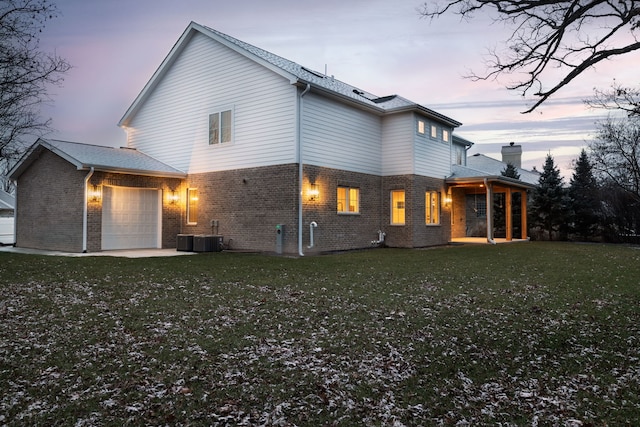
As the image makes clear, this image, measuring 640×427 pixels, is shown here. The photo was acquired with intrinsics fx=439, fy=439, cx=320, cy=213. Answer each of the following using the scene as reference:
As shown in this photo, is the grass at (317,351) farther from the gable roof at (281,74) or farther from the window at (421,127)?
the window at (421,127)

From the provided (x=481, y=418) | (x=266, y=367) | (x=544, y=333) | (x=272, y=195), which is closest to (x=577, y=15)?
(x=544, y=333)

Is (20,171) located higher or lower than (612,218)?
higher

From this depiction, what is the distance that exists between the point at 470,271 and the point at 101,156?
522 inches

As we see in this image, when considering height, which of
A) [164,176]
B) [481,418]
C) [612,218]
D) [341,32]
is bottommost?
[481,418]

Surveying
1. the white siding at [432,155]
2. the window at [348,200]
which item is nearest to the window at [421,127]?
the white siding at [432,155]

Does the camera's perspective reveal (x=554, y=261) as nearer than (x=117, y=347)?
No

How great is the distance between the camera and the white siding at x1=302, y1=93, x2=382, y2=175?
1459 cm

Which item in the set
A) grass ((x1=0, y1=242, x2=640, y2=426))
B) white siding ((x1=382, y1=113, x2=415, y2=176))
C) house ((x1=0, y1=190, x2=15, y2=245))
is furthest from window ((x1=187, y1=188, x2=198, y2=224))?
house ((x1=0, y1=190, x2=15, y2=245))

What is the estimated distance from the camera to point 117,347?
4648mm

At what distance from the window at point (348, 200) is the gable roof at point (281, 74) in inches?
127

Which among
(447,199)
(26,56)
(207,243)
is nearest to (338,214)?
(207,243)

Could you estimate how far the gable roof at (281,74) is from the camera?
14434 millimetres

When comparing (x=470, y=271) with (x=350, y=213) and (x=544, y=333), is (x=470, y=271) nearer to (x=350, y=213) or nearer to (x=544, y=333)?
(x=544, y=333)

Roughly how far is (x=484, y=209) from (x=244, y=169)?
16140 mm
